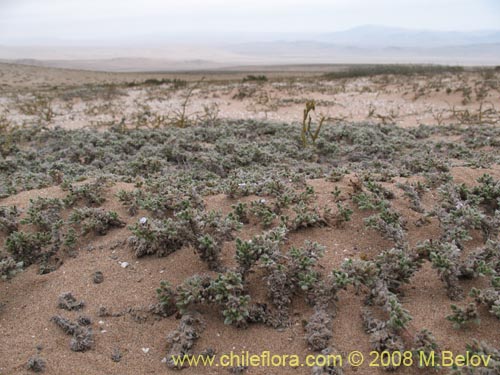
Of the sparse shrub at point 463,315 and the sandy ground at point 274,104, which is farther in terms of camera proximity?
the sandy ground at point 274,104

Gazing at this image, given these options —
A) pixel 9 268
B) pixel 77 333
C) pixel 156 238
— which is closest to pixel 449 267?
pixel 156 238

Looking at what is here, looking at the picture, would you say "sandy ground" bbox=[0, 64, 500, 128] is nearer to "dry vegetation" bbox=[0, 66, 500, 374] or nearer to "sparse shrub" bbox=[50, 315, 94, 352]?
"dry vegetation" bbox=[0, 66, 500, 374]

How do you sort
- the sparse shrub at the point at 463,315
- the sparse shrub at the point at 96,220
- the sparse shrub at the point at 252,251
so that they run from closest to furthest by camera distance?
the sparse shrub at the point at 463,315 < the sparse shrub at the point at 252,251 < the sparse shrub at the point at 96,220

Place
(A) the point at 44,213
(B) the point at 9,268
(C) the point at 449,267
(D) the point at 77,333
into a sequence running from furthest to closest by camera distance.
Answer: (A) the point at 44,213, (B) the point at 9,268, (C) the point at 449,267, (D) the point at 77,333

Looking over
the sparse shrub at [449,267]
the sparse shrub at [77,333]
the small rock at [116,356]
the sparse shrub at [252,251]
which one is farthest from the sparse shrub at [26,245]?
the sparse shrub at [449,267]

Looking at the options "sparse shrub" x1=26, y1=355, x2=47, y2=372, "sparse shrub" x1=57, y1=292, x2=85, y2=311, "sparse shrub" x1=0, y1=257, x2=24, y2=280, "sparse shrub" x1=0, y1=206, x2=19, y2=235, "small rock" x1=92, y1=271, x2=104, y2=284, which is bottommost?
"sparse shrub" x1=26, y1=355, x2=47, y2=372

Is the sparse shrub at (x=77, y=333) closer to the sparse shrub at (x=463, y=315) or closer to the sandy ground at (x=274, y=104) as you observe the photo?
the sparse shrub at (x=463, y=315)

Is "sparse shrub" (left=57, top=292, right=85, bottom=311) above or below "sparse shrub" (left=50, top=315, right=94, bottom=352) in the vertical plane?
above

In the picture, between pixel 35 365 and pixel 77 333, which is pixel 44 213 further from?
pixel 35 365

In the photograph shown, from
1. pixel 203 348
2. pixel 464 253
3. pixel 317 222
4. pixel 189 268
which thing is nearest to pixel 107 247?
pixel 189 268

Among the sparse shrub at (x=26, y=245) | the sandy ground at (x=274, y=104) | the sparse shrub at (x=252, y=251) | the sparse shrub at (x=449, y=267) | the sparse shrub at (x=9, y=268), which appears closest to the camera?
the sparse shrub at (x=449, y=267)

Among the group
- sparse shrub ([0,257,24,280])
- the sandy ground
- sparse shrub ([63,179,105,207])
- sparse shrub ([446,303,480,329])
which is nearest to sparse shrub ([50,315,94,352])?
sparse shrub ([0,257,24,280])

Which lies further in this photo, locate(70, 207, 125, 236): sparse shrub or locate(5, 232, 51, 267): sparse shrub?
locate(70, 207, 125, 236): sparse shrub

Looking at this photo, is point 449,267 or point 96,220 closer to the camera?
point 449,267
